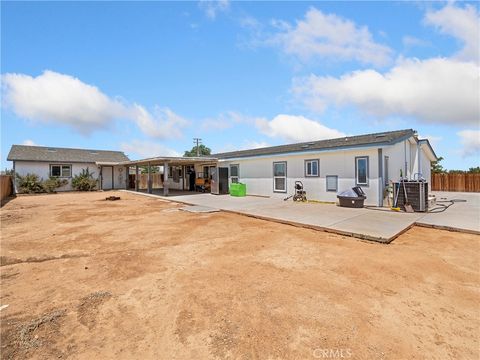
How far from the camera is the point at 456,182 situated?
1991cm

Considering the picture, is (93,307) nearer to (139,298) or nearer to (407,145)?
(139,298)

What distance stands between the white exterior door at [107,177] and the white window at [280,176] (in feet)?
61.3

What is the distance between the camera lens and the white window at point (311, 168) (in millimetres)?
13078

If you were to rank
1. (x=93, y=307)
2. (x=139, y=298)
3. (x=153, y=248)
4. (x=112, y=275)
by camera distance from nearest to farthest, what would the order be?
(x=93, y=307) < (x=139, y=298) < (x=112, y=275) < (x=153, y=248)

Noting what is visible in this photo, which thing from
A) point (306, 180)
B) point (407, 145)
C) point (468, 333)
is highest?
point (407, 145)

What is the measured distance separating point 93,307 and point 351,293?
11.2 feet

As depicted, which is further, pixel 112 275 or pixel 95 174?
pixel 95 174

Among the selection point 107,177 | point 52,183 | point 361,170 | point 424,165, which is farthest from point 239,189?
point 52,183

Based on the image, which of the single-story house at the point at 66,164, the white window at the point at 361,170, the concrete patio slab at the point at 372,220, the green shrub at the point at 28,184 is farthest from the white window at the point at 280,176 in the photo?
the green shrub at the point at 28,184

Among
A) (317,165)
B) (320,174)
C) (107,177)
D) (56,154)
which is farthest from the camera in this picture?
(107,177)

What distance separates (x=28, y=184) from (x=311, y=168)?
22293 mm

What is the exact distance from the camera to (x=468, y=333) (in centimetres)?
268

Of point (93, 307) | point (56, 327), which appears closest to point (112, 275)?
point (93, 307)

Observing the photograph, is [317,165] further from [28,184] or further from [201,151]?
[201,151]
